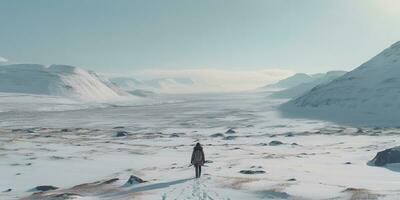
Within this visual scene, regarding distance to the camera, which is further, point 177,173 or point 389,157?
point 389,157

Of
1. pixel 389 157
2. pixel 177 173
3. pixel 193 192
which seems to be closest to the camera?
pixel 193 192

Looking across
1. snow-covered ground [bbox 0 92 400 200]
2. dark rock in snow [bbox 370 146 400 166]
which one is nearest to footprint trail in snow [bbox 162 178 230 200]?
snow-covered ground [bbox 0 92 400 200]

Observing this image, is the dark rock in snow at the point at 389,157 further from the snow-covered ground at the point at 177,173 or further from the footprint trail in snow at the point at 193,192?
the footprint trail in snow at the point at 193,192

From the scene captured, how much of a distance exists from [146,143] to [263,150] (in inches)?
1035

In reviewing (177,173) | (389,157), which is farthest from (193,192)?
(389,157)

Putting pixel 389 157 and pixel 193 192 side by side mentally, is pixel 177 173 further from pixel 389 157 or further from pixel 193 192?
pixel 389 157

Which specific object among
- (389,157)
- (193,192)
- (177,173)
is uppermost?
(193,192)

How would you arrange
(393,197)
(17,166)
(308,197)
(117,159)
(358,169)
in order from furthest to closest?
(117,159) → (17,166) → (358,169) → (308,197) → (393,197)

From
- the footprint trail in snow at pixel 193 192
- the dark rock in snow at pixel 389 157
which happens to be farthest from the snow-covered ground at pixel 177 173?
the dark rock in snow at pixel 389 157

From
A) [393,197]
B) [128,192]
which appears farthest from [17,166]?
[393,197]

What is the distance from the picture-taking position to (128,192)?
3291cm

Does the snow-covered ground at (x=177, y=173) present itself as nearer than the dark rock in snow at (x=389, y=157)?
Yes

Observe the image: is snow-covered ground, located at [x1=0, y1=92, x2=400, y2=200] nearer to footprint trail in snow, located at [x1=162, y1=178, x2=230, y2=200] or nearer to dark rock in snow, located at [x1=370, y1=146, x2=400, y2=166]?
footprint trail in snow, located at [x1=162, y1=178, x2=230, y2=200]

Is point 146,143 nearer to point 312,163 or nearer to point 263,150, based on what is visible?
point 263,150
